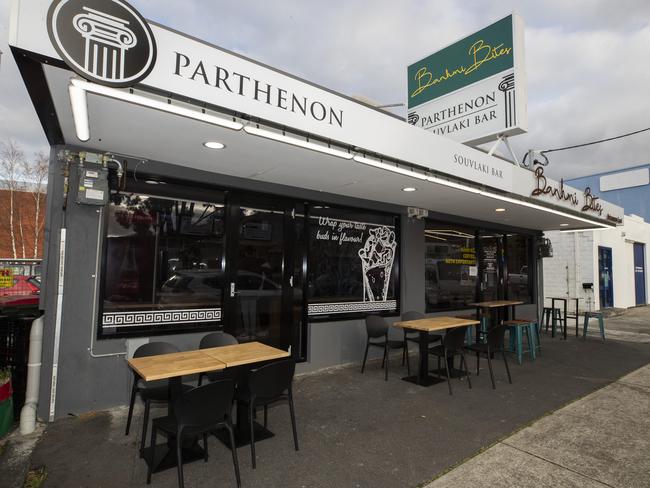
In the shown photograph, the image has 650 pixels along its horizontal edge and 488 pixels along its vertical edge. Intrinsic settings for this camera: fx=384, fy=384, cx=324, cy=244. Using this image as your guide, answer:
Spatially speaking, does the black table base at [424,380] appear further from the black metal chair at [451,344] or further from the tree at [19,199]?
the tree at [19,199]

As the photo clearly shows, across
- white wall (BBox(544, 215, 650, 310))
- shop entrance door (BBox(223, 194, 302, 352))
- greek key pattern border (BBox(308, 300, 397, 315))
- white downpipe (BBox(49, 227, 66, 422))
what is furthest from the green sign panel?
white wall (BBox(544, 215, 650, 310))

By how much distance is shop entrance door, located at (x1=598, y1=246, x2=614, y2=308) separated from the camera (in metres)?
12.1

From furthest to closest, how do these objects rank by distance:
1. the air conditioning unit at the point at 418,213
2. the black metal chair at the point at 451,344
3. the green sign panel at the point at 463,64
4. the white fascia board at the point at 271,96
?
the air conditioning unit at the point at 418,213 < the green sign panel at the point at 463,64 < the black metal chair at the point at 451,344 < the white fascia board at the point at 271,96

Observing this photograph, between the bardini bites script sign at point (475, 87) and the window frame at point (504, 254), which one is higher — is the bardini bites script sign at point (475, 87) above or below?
above

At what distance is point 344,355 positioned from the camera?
539cm

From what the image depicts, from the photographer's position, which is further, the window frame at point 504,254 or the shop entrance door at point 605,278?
the shop entrance door at point 605,278

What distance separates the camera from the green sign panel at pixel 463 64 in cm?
479

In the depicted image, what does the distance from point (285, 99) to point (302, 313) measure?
2.96m

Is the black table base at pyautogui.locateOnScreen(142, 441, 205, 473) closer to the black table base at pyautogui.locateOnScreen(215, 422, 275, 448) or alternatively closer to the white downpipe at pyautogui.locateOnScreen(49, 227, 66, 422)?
the black table base at pyautogui.locateOnScreen(215, 422, 275, 448)

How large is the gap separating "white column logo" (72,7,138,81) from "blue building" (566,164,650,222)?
2342 centimetres

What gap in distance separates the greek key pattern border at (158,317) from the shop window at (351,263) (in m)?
1.39

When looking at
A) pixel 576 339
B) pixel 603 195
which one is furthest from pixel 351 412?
pixel 603 195

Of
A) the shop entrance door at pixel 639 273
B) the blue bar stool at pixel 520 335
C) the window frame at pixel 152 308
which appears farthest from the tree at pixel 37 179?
the shop entrance door at pixel 639 273

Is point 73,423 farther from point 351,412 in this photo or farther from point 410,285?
point 410,285
